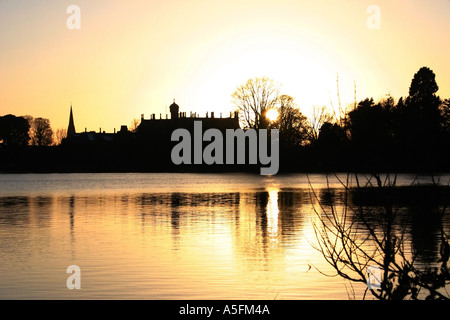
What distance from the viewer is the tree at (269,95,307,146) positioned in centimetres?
8545

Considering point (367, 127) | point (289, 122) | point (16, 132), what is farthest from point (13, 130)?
point (367, 127)

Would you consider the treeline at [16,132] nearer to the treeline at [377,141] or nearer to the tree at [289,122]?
the tree at [289,122]

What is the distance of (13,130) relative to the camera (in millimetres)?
145250

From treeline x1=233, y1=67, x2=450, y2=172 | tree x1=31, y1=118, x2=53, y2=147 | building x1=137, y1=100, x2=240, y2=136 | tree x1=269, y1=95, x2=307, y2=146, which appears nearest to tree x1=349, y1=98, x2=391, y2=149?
treeline x1=233, y1=67, x2=450, y2=172

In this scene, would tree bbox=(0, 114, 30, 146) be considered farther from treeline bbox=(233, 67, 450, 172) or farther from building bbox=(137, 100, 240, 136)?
treeline bbox=(233, 67, 450, 172)

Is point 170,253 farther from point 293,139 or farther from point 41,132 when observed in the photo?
point 41,132

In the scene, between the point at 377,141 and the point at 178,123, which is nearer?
the point at 377,141

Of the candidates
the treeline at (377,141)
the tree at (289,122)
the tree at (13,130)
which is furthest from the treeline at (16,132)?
the treeline at (377,141)

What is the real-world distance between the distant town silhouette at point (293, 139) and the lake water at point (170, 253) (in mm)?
1173

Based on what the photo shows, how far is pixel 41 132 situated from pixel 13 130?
1419 centimetres

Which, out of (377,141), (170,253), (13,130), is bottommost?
(170,253)

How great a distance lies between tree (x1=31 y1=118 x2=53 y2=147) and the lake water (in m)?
128

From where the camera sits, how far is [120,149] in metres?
130

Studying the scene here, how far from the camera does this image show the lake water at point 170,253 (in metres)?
13.4
